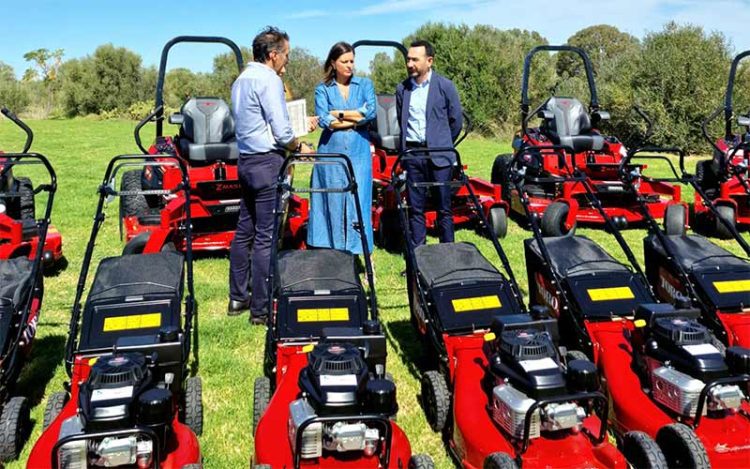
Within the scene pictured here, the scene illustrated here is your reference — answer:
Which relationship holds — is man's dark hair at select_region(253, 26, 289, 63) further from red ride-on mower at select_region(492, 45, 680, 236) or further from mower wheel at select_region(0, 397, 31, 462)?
red ride-on mower at select_region(492, 45, 680, 236)

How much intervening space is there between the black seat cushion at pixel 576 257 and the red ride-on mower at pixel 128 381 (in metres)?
2.14

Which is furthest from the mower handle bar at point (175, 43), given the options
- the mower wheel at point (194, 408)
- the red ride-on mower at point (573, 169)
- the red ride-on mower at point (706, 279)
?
the red ride-on mower at point (706, 279)

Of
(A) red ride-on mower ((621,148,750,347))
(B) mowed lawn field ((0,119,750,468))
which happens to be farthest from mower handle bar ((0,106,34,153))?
(A) red ride-on mower ((621,148,750,347))

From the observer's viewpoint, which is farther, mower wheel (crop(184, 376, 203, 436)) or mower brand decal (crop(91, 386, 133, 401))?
mower wheel (crop(184, 376, 203, 436))

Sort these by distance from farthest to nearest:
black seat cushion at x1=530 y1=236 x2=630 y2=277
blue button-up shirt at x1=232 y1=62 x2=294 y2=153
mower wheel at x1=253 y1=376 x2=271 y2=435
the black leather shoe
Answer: the black leather shoe
blue button-up shirt at x1=232 y1=62 x2=294 y2=153
black seat cushion at x1=530 y1=236 x2=630 y2=277
mower wheel at x1=253 y1=376 x2=271 y2=435

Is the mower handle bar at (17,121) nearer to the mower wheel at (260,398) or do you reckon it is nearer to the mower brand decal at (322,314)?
the mower brand decal at (322,314)

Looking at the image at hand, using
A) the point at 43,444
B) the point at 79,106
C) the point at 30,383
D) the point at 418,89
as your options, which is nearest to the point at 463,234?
the point at 418,89

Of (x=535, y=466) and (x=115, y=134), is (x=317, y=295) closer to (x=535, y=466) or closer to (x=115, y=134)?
(x=535, y=466)

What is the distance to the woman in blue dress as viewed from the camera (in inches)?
211

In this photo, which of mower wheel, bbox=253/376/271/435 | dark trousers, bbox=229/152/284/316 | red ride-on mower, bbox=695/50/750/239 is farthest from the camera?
red ride-on mower, bbox=695/50/750/239

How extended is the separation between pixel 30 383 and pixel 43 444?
1.51 meters

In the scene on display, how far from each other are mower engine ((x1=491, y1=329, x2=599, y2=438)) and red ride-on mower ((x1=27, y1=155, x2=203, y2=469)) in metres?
1.28

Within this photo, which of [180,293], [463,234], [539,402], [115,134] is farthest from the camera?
[115,134]

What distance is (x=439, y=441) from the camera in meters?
3.55
